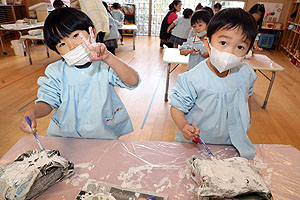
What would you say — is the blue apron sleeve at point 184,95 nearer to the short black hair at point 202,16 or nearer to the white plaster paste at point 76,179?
the white plaster paste at point 76,179

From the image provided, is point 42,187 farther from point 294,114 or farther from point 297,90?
point 297,90

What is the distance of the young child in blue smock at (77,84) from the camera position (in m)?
0.88

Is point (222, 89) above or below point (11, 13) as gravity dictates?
above

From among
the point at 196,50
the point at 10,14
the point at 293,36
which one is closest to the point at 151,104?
the point at 196,50

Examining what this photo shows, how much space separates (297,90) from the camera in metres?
3.52

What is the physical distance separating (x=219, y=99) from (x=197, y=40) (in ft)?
4.99

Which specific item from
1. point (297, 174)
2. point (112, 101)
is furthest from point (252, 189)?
point (112, 101)

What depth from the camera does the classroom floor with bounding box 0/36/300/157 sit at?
222 cm

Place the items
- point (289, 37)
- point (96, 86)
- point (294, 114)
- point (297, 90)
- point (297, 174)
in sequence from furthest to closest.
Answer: point (289, 37)
point (297, 90)
point (294, 114)
point (96, 86)
point (297, 174)

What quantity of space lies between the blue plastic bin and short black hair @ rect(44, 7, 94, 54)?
266 inches

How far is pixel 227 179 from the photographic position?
69cm

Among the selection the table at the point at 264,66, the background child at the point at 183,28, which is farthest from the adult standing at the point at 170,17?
the table at the point at 264,66

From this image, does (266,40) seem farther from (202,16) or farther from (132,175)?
(132,175)

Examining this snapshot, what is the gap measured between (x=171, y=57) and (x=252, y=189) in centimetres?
230
